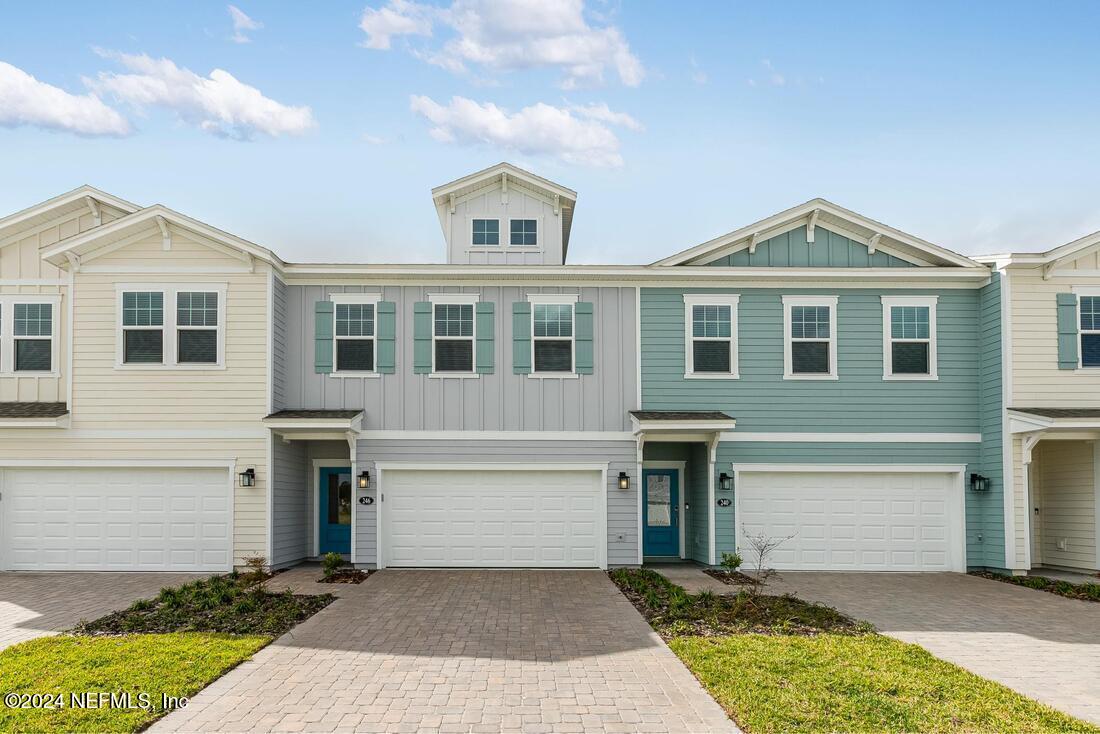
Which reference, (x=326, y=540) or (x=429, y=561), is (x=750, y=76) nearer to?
(x=429, y=561)

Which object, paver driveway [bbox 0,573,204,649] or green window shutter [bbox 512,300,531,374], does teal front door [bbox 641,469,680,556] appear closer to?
green window shutter [bbox 512,300,531,374]

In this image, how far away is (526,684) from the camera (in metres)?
7.27

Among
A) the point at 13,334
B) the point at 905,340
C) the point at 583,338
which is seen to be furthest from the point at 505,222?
the point at 13,334

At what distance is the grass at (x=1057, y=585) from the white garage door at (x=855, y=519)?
1008 millimetres

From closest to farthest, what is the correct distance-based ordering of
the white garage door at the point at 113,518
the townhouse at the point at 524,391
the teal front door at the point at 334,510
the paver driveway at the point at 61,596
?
1. the paver driveway at the point at 61,596
2. the white garage door at the point at 113,518
3. the townhouse at the point at 524,391
4. the teal front door at the point at 334,510

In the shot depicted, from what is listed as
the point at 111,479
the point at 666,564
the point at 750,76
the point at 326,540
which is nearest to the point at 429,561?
the point at 326,540

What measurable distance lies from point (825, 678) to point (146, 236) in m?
13.4

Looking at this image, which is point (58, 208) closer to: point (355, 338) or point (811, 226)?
point (355, 338)

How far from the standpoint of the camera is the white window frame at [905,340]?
15.1m

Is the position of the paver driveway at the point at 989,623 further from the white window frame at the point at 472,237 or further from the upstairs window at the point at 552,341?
the white window frame at the point at 472,237

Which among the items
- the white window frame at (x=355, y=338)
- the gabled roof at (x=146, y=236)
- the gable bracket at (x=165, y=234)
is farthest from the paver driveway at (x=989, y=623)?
the gable bracket at (x=165, y=234)

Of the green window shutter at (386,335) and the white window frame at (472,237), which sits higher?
the white window frame at (472,237)

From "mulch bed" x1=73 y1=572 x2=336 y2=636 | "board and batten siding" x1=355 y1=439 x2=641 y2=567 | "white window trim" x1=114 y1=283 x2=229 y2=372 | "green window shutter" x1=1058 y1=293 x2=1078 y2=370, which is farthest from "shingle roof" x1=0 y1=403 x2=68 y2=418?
"green window shutter" x1=1058 y1=293 x2=1078 y2=370

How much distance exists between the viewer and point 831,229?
1535 centimetres
